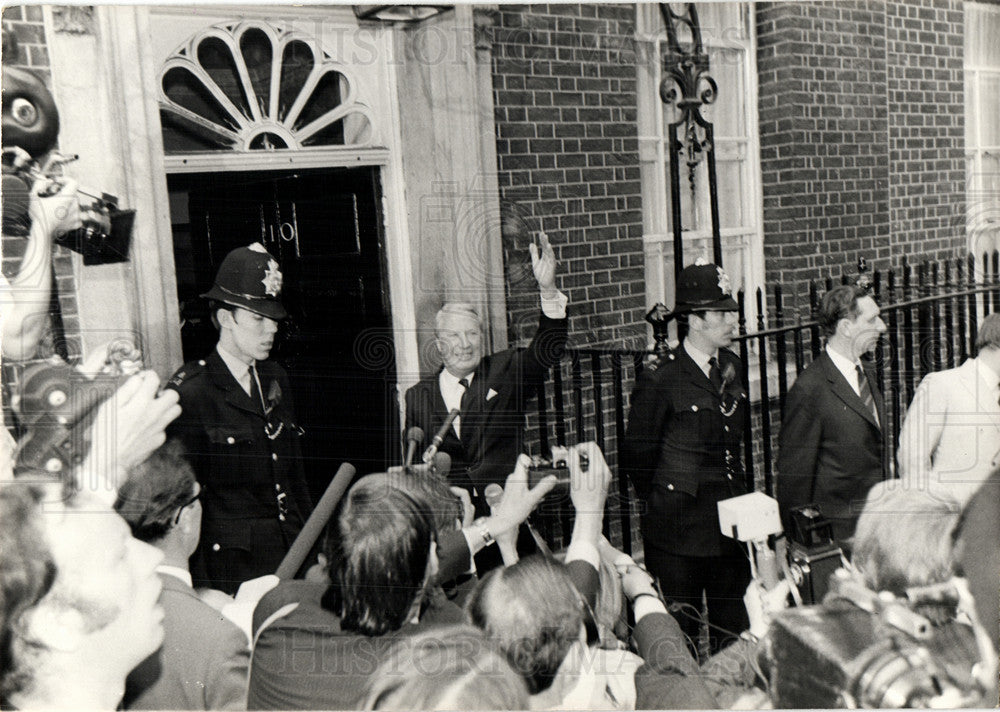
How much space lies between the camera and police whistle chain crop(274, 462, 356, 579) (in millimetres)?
3463

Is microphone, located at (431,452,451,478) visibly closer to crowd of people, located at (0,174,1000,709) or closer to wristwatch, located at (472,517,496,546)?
crowd of people, located at (0,174,1000,709)

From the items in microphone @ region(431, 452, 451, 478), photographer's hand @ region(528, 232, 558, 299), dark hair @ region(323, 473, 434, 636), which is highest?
photographer's hand @ region(528, 232, 558, 299)

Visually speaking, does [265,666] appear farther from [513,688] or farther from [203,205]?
[203,205]

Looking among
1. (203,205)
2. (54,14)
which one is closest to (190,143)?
(203,205)

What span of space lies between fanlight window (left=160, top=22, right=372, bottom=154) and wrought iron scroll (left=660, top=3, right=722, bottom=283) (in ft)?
4.27

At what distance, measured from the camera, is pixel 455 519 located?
3514 mm

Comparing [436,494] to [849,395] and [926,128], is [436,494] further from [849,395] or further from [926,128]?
[926,128]

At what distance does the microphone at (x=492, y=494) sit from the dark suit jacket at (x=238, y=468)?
0.68m

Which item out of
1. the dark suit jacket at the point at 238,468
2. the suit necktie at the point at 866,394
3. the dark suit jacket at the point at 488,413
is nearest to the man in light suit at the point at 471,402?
the dark suit jacket at the point at 488,413

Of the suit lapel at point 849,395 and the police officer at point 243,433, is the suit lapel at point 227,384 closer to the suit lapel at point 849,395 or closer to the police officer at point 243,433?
the police officer at point 243,433

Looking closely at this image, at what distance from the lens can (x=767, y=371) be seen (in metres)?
4.02

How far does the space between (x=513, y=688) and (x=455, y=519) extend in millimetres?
649

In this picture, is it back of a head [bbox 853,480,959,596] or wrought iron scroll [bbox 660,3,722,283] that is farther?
wrought iron scroll [bbox 660,3,722,283]

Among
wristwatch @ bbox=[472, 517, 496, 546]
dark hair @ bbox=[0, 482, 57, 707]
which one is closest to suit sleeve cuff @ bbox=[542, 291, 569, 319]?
wristwatch @ bbox=[472, 517, 496, 546]
